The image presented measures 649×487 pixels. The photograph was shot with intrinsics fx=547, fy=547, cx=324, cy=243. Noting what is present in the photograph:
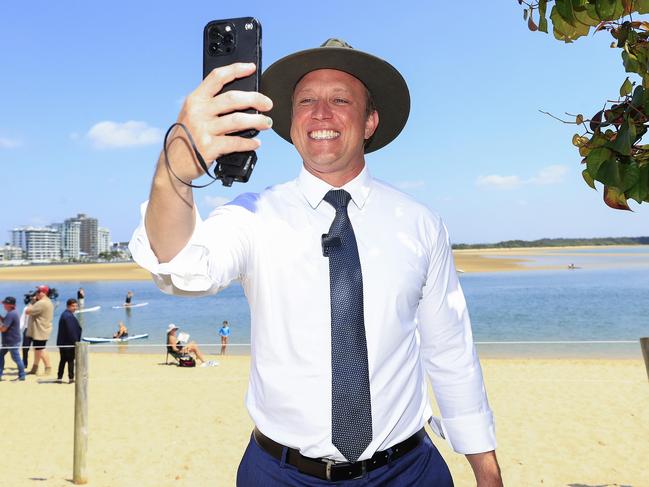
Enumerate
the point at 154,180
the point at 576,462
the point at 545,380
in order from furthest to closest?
the point at 545,380, the point at 576,462, the point at 154,180

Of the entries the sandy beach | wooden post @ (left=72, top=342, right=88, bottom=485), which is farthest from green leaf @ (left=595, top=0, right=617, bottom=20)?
the sandy beach

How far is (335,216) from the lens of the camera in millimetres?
1988

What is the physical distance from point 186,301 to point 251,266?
49905 mm

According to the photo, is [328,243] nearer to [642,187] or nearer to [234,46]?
[234,46]

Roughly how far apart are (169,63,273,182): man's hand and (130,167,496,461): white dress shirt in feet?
1.69

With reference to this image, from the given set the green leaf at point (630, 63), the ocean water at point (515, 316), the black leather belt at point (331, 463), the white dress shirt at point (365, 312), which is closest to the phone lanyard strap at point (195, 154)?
the white dress shirt at point (365, 312)

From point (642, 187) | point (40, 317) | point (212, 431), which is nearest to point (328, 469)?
point (642, 187)

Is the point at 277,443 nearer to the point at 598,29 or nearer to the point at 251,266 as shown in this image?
the point at 251,266

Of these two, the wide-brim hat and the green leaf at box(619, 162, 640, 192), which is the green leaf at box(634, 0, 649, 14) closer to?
the green leaf at box(619, 162, 640, 192)

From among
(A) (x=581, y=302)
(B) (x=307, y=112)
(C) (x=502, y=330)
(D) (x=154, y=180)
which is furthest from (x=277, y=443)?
(A) (x=581, y=302)

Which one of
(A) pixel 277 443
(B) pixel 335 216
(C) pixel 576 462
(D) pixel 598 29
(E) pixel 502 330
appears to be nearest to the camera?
(D) pixel 598 29

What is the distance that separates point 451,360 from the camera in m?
2.04

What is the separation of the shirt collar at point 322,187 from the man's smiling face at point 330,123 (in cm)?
3

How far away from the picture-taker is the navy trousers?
5.95ft
